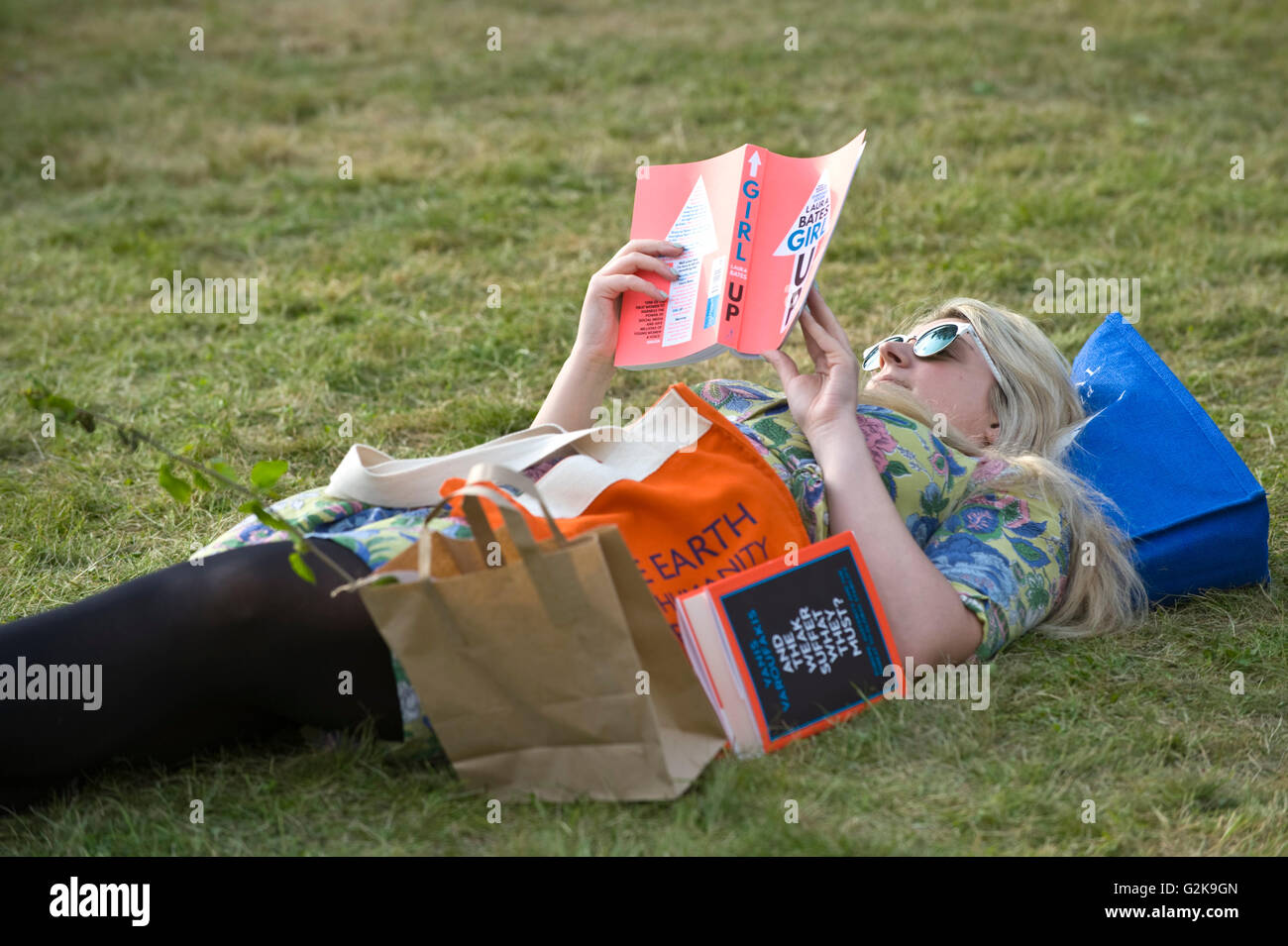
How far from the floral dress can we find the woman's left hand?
0.06 meters

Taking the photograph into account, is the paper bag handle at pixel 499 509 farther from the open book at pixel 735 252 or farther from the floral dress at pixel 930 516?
the open book at pixel 735 252

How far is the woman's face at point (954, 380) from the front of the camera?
8.48 ft

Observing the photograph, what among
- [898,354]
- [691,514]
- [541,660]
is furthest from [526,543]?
[898,354]

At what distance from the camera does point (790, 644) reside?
201 centimetres

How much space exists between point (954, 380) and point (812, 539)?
0.63 meters

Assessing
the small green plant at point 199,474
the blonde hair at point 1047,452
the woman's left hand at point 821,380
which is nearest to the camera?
the small green plant at point 199,474

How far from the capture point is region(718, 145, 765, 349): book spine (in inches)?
95.1

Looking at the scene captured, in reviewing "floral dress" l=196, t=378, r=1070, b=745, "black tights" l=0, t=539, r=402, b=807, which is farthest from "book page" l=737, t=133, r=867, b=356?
"black tights" l=0, t=539, r=402, b=807

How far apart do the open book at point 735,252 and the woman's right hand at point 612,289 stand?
0.08ft

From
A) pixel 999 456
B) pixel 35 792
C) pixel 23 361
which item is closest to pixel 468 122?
pixel 23 361

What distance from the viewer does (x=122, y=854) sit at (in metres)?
1.88

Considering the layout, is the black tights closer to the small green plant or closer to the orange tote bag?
the small green plant

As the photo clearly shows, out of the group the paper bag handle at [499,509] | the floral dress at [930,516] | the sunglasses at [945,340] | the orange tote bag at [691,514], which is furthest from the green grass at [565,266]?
the sunglasses at [945,340]

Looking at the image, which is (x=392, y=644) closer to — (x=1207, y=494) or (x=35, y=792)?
(x=35, y=792)
